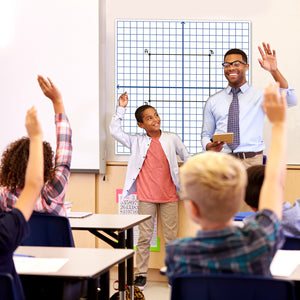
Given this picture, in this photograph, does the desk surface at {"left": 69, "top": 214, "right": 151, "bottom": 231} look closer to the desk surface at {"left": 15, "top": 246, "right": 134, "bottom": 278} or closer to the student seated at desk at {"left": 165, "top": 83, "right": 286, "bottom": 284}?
the desk surface at {"left": 15, "top": 246, "right": 134, "bottom": 278}

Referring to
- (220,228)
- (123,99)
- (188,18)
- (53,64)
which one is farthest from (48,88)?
(188,18)

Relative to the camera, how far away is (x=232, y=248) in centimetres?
130

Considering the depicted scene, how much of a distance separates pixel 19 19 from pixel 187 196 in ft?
13.7

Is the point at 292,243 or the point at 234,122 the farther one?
the point at 234,122

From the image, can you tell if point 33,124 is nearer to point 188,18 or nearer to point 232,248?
point 232,248

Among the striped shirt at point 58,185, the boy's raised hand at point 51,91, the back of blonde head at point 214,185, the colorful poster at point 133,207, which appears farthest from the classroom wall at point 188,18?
the back of blonde head at point 214,185

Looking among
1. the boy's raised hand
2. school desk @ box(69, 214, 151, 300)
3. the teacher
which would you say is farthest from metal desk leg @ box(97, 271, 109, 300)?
the teacher

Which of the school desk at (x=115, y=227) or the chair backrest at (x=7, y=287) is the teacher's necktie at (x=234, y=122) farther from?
the chair backrest at (x=7, y=287)

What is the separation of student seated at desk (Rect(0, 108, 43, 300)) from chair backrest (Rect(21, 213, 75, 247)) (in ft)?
2.96

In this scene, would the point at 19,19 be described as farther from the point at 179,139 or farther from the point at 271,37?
the point at 271,37

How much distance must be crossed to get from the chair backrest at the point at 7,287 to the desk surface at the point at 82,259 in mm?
322

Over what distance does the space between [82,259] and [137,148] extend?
107 inches

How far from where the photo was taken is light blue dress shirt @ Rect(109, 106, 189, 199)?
15.5 ft

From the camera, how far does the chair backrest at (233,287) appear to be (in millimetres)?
1317
